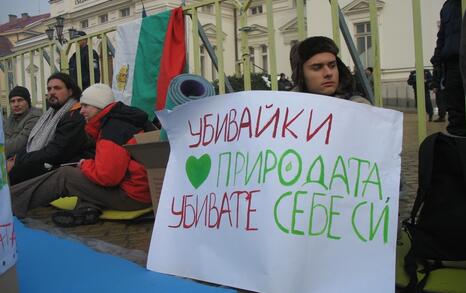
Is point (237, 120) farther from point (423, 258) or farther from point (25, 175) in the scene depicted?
point (25, 175)

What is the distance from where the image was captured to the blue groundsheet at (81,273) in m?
2.26

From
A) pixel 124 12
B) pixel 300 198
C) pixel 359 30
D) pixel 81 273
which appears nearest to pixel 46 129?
pixel 81 273

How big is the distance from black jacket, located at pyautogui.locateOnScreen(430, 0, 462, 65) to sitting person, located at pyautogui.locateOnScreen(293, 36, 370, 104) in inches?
51.0

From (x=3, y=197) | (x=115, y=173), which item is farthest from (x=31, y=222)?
(x=3, y=197)

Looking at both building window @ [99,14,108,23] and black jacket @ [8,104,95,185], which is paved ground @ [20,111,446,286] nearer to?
black jacket @ [8,104,95,185]

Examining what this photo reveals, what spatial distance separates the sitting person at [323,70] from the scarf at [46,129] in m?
2.33

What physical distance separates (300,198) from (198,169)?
0.54m

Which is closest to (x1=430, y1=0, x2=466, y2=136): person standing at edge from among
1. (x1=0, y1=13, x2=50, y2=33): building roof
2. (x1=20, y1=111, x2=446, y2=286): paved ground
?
(x1=20, y1=111, x2=446, y2=286): paved ground

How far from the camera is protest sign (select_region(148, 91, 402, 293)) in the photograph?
6.23 feet

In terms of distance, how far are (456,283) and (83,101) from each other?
2.79 meters

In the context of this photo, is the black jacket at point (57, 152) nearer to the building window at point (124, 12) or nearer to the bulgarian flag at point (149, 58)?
the bulgarian flag at point (149, 58)

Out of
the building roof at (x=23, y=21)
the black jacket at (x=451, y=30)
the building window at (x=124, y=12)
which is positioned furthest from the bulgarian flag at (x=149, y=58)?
the building roof at (x=23, y=21)

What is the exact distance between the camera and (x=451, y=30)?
3619 mm

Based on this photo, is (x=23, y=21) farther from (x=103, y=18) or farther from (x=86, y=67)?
(x=86, y=67)
